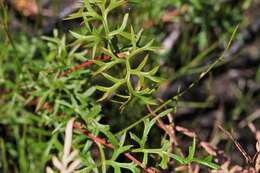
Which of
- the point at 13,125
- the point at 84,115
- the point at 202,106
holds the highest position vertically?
the point at 84,115

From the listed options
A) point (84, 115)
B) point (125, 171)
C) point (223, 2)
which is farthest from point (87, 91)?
point (223, 2)

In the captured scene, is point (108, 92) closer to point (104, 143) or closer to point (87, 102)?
point (104, 143)

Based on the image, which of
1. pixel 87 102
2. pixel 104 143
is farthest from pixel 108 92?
pixel 87 102

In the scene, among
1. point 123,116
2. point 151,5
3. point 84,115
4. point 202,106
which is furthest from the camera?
point 202,106

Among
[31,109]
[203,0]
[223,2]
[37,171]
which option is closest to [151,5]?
[203,0]

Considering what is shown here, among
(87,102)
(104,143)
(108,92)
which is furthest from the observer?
(87,102)

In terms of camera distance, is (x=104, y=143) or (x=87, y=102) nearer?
(x=104, y=143)

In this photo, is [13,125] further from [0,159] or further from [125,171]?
[125,171]

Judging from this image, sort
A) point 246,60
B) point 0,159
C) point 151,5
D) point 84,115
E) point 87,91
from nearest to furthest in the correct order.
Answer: point 84,115 → point 87,91 → point 0,159 → point 151,5 → point 246,60

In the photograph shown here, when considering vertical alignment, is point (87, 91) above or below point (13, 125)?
above

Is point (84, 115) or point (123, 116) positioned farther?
point (123, 116)
